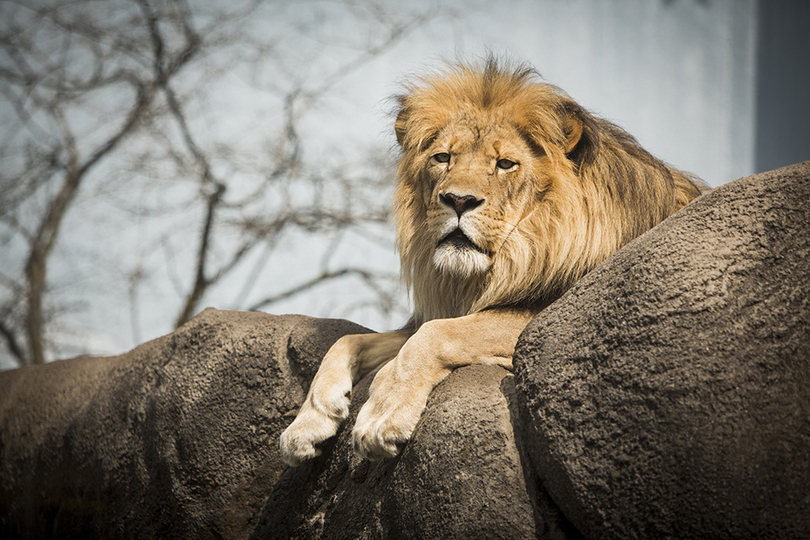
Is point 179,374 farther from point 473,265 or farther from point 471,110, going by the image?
point 471,110

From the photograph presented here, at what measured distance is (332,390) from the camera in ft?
7.18

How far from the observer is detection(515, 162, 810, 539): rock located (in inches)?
53.7

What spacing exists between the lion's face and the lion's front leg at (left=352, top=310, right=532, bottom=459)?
22cm

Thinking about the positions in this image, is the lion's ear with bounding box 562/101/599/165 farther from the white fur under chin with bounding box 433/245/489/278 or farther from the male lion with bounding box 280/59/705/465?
the white fur under chin with bounding box 433/245/489/278

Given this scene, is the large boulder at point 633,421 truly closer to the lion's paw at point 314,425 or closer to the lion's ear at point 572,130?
the lion's paw at point 314,425

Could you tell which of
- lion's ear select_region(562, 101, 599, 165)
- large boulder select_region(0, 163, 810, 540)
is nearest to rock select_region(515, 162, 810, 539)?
large boulder select_region(0, 163, 810, 540)

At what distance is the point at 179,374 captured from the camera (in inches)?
114

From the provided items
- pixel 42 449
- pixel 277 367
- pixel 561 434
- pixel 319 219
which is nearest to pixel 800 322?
pixel 561 434

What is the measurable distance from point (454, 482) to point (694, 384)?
683mm

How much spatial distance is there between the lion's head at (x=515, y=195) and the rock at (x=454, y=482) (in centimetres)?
43

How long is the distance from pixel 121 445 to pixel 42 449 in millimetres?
789

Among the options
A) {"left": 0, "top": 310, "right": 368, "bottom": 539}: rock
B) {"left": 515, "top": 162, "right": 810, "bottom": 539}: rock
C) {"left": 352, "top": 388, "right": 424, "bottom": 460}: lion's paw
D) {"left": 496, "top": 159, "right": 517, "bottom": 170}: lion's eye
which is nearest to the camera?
{"left": 515, "top": 162, "right": 810, "bottom": 539}: rock

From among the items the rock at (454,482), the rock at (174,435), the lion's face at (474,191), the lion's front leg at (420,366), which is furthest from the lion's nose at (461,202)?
the rock at (174,435)

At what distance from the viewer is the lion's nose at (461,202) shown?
7.07 feet
